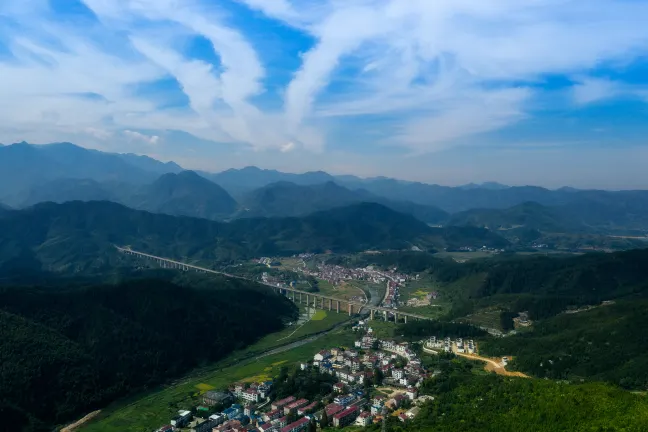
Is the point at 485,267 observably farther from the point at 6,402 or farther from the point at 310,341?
the point at 6,402

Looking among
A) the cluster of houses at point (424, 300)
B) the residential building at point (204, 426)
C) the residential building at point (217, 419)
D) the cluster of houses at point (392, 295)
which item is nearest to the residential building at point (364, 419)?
the residential building at point (217, 419)

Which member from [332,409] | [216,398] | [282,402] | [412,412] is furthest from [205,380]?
[412,412]

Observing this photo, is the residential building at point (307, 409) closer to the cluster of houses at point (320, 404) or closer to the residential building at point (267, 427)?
the cluster of houses at point (320, 404)

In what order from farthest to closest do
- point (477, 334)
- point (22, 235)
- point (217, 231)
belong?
point (217, 231) < point (22, 235) < point (477, 334)

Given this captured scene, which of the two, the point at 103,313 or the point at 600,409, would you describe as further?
the point at 103,313

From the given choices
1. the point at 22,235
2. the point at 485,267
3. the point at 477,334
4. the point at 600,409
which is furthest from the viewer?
the point at 22,235

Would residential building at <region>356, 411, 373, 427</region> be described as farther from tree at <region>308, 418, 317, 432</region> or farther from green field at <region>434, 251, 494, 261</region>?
green field at <region>434, 251, 494, 261</region>

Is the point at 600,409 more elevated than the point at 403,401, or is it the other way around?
the point at 600,409

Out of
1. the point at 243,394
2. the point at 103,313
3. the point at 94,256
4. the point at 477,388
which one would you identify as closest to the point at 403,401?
the point at 477,388
